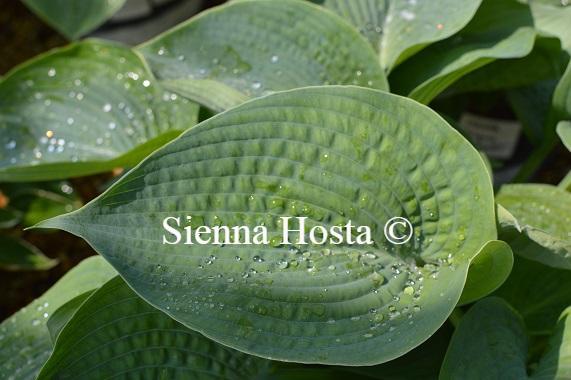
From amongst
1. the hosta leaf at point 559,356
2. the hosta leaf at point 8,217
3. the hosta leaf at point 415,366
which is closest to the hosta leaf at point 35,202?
the hosta leaf at point 8,217

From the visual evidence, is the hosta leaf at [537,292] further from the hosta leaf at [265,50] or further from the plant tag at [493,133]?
the plant tag at [493,133]

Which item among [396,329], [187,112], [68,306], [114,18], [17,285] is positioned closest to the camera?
[396,329]

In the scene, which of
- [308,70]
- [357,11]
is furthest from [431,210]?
[357,11]

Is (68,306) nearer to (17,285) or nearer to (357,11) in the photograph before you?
(357,11)

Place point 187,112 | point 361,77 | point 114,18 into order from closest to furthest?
point 361,77 < point 187,112 < point 114,18

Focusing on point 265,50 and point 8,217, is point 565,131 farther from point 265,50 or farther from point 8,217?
point 8,217

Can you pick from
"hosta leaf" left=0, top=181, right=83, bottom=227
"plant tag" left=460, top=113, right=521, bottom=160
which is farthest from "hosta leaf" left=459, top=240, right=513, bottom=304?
"hosta leaf" left=0, top=181, right=83, bottom=227

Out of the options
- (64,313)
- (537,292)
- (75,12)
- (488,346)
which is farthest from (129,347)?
(75,12)
